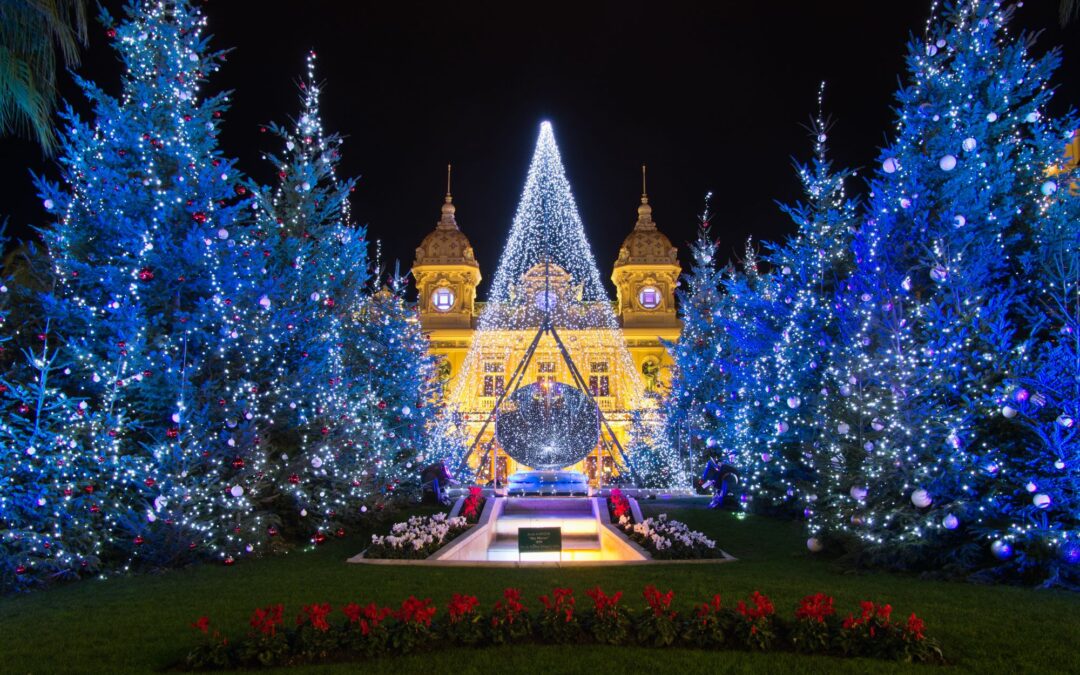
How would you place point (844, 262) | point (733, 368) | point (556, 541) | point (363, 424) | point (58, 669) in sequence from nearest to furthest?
1. point (58, 669)
2. point (556, 541)
3. point (363, 424)
4. point (844, 262)
5. point (733, 368)

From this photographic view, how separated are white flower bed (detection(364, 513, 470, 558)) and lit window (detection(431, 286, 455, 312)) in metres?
39.2

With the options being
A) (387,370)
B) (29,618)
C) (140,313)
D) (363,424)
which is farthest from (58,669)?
(387,370)

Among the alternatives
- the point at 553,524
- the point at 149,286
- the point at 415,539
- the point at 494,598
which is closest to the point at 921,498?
the point at 494,598

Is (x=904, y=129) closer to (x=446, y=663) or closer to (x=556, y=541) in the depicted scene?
(x=556, y=541)

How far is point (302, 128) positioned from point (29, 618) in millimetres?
13041

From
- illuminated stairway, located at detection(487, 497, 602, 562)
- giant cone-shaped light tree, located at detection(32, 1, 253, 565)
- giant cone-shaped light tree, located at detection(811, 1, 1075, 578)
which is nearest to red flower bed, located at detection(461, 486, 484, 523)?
illuminated stairway, located at detection(487, 497, 602, 562)

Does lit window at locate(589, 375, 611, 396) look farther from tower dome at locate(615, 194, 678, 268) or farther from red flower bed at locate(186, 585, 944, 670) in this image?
red flower bed at locate(186, 585, 944, 670)

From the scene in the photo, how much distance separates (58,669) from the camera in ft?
20.1

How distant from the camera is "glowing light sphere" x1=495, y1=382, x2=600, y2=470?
2420 cm

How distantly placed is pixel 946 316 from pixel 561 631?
27.1ft

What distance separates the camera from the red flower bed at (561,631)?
20.7 feet

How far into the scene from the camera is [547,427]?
982 inches

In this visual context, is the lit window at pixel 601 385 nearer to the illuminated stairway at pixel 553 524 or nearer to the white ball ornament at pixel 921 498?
the illuminated stairway at pixel 553 524

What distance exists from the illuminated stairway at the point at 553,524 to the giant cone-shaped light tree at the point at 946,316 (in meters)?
6.64
